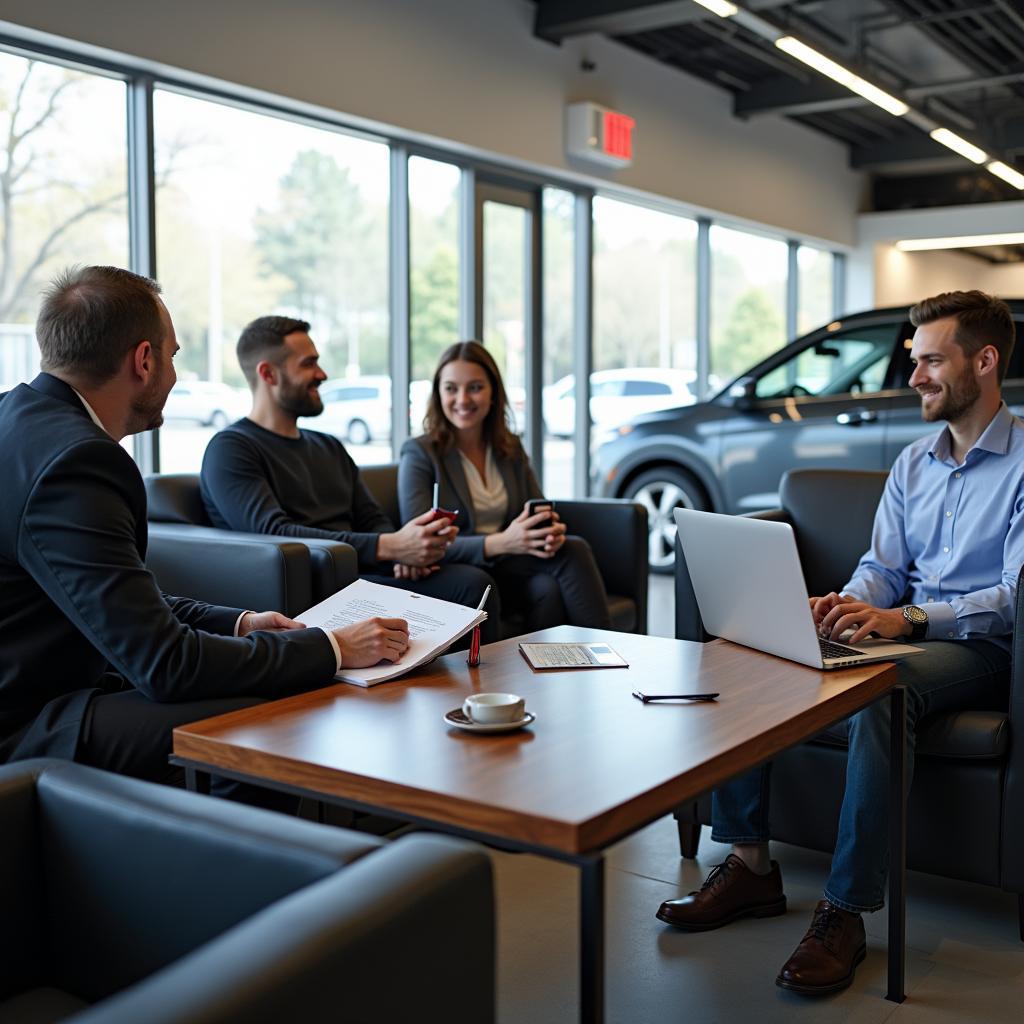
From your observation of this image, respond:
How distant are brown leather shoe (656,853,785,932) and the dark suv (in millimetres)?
3544

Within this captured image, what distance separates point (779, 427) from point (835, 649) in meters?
4.24

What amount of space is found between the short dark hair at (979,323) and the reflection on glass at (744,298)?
6.35 m

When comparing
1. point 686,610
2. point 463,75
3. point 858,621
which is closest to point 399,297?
point 463,75

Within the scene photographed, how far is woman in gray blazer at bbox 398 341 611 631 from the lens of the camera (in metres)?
3.48

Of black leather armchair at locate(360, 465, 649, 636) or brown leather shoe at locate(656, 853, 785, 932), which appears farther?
black leather armchair at locate(360, 465, 649, 636)

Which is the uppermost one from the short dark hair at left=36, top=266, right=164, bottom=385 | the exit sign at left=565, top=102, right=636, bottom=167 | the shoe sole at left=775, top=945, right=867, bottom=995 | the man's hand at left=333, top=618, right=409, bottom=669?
the exit sign at left=565, top=102, right=636, bottom=167

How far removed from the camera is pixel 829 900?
211 cm

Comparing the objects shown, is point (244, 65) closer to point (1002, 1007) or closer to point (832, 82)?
point (1002, 1007)

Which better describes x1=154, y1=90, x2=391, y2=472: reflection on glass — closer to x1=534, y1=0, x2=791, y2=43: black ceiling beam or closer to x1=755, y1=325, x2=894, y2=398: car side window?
x1=534, y1=0, x2=791, y2=43: black ceiling beam

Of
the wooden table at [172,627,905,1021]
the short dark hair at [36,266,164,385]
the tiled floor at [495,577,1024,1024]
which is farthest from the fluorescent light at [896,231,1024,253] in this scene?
the short dark hair at [36,266,164,385]

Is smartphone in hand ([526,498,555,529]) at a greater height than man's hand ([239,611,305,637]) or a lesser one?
greater

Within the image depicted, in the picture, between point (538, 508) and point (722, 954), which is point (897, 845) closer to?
point (722, 954)

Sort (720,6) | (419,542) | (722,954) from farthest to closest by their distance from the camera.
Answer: (720,6) → (419,542) → (722,954)

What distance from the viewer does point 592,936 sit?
1.21 meters
